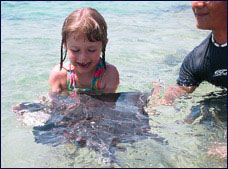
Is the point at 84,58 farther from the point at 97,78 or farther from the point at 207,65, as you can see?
the point at 207,65

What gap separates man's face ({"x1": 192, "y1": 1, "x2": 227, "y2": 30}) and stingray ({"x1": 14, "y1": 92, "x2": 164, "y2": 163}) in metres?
1.12

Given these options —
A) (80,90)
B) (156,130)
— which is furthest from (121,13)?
(156,130)

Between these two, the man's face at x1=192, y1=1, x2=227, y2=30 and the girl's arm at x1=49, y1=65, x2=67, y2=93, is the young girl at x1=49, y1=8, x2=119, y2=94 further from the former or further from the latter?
the man's face at x1=192, y1=1, x2=227, y2=30

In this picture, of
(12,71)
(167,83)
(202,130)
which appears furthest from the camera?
(12,71)

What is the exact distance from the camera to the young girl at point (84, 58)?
314 centimetres

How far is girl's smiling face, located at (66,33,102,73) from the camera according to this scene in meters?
3.13

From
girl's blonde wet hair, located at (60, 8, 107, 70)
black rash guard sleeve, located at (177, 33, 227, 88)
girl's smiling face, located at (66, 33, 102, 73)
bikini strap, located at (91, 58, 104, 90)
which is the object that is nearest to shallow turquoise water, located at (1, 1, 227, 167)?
black rash guard sleeve, located at (177, 33, 227, 88)

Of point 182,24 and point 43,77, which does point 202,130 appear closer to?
point 43,77

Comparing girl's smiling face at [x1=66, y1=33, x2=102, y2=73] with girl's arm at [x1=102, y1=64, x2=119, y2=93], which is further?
girl's arm at [x1=102, y1=64, x2=119, y2=93]

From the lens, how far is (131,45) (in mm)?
6609

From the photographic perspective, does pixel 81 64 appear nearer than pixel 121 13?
Yes

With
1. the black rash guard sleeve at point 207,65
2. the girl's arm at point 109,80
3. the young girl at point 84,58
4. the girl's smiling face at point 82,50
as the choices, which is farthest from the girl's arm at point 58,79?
the black rash guard sleeve at point 207,65

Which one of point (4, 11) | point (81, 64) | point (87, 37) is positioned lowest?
point (4, 11)

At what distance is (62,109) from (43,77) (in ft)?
5.29
